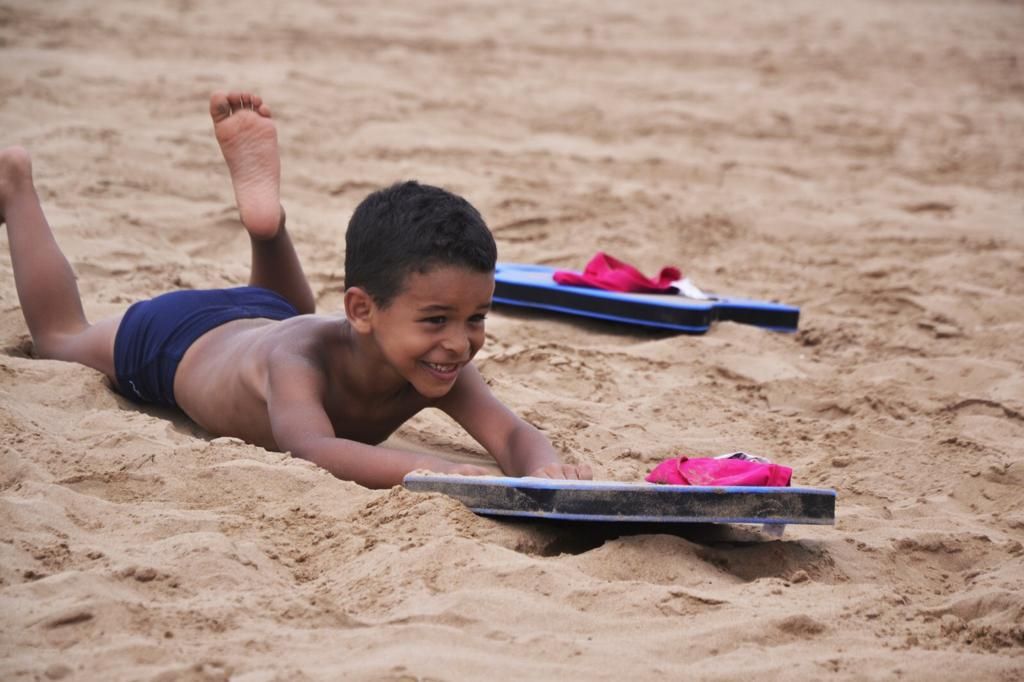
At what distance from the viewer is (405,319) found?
9.50ft

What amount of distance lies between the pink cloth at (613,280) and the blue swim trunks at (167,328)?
3.72ft

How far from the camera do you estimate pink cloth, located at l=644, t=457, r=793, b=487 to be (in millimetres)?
2695

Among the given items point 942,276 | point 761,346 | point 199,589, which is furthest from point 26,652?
point 942,276

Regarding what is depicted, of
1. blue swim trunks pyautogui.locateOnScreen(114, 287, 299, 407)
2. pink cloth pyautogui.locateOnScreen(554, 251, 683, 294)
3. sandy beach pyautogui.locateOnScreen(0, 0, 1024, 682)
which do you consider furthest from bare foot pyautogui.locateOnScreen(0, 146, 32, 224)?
pink cloth pyautogui.locateOnScreen(554, 251, 683, 294)

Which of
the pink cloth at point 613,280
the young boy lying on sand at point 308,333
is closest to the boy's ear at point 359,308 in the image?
the young boy lying on sand at point 308,333

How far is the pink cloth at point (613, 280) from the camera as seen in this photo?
4.48 metres

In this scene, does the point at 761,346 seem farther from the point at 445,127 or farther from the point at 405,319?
the point at 445,127

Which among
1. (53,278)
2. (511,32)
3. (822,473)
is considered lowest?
(822,473)

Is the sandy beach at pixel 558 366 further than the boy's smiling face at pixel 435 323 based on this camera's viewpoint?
No

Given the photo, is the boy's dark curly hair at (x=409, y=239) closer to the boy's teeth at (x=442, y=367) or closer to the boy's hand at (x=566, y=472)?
the boy's teeth at (x=442, y=367)

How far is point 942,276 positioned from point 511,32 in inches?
209

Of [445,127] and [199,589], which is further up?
[445,127]

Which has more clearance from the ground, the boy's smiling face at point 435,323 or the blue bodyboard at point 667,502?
the boy's smiling face at point 435,323

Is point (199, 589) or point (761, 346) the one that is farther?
point (761, 346)
